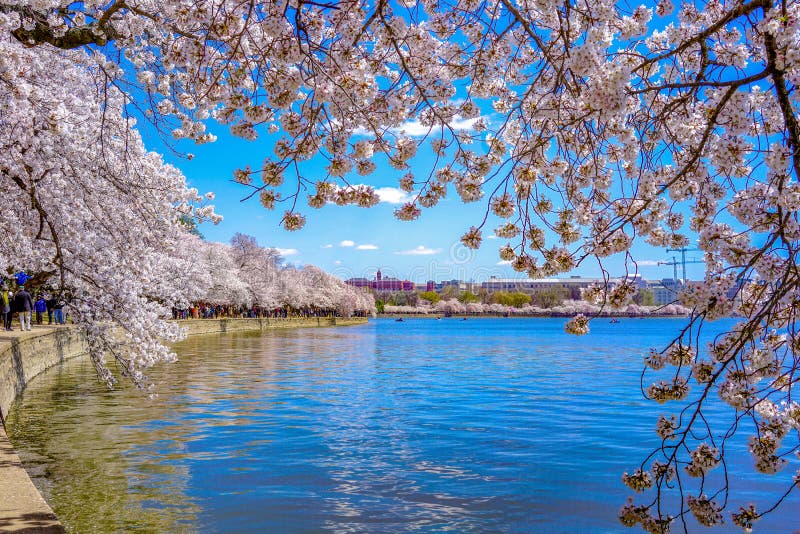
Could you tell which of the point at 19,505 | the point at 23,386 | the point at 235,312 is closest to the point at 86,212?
the point at 23,386

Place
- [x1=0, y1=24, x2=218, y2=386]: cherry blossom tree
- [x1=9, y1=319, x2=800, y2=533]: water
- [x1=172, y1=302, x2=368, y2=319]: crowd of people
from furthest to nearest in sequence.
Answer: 1. [x1=172, y1=302, x2=368, y2=319]: crowd of people
2. [x1=0, y1=24, x2=218, y2=386]: cherry blossom tree
3. [x1=9, y1=319, x2=800, y2=533]: water

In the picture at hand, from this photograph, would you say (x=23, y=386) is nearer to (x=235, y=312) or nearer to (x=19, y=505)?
(x=19, y=505)

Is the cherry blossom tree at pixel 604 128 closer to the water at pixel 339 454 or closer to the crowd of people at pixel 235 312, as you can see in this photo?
the water at pixel 339 454

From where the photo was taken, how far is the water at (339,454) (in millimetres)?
7891

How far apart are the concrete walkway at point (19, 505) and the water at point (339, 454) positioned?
5.57 ft

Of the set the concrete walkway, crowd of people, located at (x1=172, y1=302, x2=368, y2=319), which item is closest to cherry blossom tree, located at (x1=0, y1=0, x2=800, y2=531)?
the concrete walkway

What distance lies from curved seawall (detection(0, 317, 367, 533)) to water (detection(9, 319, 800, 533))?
1.65ft

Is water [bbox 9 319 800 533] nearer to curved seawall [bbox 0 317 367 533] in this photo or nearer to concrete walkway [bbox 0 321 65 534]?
curved seawall [bbox 0 317 367 533]

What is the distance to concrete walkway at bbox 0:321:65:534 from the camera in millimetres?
4250

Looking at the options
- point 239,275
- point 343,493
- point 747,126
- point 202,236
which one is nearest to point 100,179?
point 343,493

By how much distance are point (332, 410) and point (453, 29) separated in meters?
11.6

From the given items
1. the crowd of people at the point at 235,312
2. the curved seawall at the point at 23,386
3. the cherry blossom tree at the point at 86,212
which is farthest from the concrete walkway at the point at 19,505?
the crowd of people at the point at 235,312

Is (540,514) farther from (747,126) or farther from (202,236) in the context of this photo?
(202,236)

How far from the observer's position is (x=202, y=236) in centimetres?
7844
